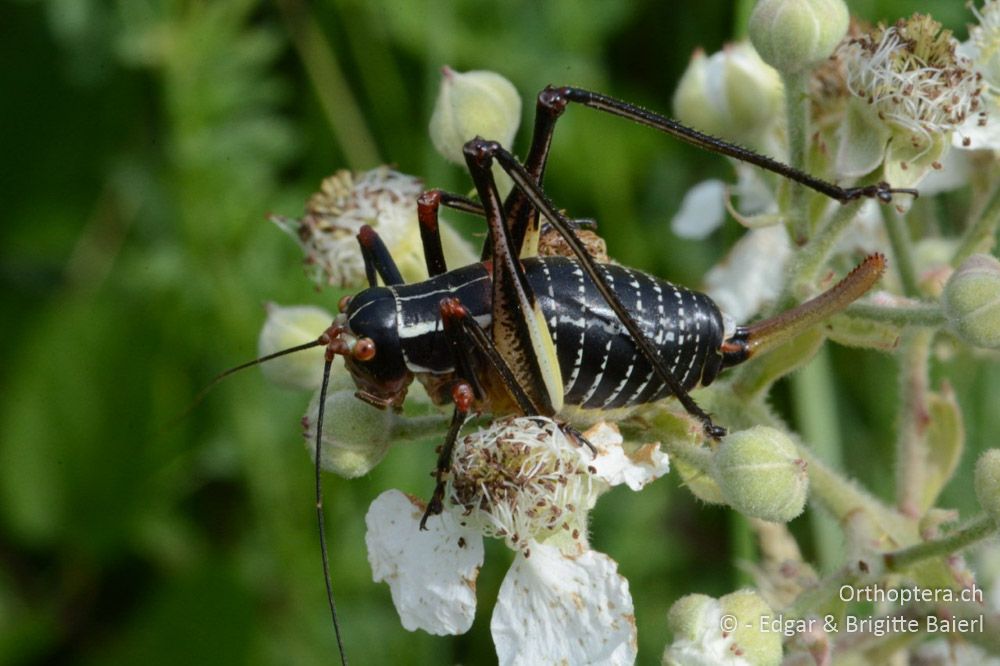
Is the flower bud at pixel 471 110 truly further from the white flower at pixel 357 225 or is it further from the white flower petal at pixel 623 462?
the white flower petal at pixel 623 462

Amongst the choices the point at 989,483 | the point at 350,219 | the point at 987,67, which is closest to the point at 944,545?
the point at 989,483

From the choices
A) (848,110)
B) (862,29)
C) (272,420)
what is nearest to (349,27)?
(272,420)

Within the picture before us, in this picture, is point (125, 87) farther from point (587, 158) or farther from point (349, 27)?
point (587, 158)

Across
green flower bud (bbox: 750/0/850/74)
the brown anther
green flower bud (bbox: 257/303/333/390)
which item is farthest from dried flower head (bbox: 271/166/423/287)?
green flower bud (bbox: 750/0/850/74)

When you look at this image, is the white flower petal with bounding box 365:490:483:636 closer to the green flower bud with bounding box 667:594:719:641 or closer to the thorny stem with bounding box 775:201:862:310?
the green flower bud with bounding box 667:594:719:641

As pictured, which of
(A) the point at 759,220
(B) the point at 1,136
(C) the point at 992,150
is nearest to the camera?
(A) the point at 759,220
